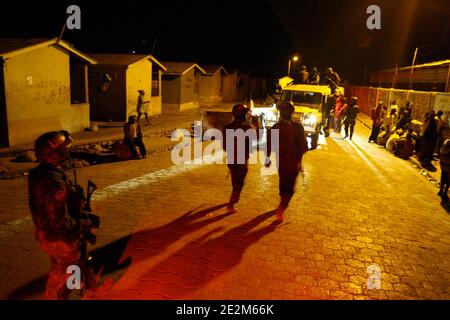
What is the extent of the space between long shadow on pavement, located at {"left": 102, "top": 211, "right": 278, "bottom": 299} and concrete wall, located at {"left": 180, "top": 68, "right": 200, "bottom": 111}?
22206mm

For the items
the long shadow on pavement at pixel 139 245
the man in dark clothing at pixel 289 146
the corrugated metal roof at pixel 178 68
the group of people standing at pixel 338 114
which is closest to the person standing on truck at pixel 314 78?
the group of people standing at pixel 338 114

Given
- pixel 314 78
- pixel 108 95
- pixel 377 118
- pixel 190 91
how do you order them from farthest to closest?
pixel 190 91
pixel 108 95
pixel 314 78
pixel 377 118

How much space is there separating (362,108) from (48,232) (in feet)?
111

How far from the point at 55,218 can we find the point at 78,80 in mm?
15992

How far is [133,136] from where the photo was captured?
10.8 m

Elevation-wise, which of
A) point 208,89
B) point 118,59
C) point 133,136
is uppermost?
point 118,59

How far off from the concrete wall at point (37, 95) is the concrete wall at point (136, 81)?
4472 millimetres

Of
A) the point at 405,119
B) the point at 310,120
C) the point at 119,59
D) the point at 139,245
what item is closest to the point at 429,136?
the point at 405,119

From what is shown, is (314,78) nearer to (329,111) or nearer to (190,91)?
(329,111)

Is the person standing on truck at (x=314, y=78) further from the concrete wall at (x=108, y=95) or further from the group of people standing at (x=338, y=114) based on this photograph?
the concrete wall at (x=108, y=95)

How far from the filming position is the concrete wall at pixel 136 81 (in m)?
19.4

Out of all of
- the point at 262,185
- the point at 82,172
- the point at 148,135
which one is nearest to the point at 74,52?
the point at 148,135

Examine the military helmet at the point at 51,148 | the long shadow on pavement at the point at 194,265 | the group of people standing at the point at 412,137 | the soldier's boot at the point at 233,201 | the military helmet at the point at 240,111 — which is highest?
the military helmet at the point at 240,111

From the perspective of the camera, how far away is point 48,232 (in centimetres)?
309
